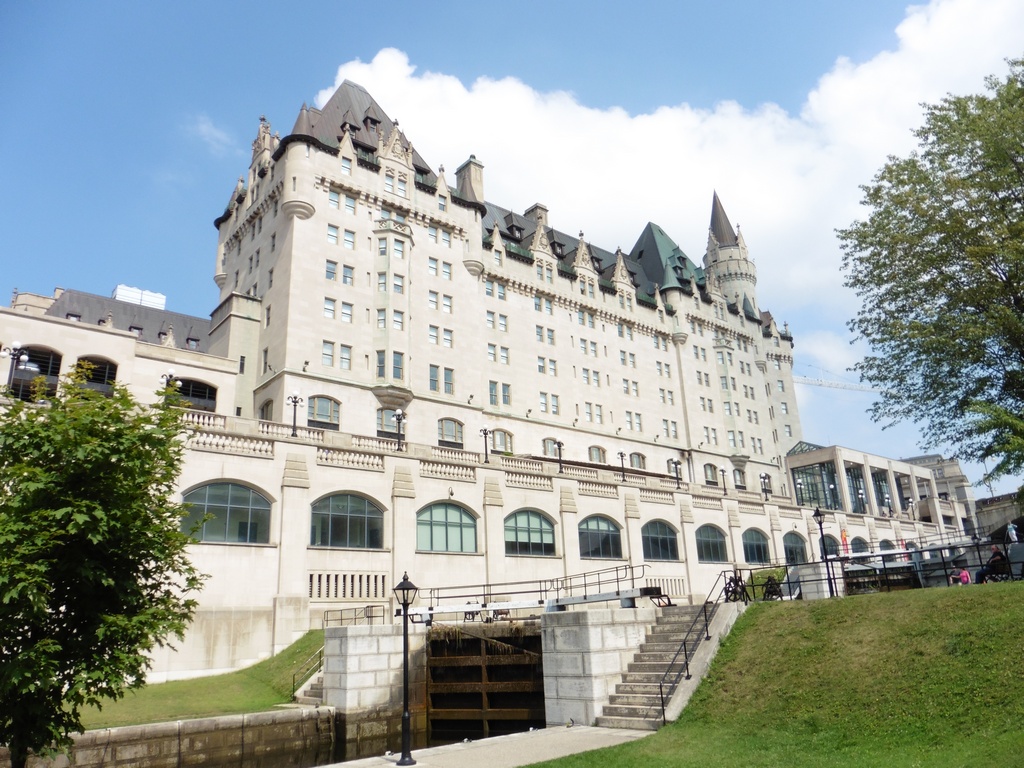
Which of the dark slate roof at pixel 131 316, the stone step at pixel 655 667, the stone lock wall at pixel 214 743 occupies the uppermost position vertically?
the dark slate roof at pixel 131 316

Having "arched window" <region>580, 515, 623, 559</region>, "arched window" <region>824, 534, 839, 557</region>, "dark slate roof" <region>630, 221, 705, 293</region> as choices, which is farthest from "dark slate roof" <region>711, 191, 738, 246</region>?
"arched window" <region>580, 515, 623, 559</region>

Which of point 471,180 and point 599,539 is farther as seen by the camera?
point 471,180

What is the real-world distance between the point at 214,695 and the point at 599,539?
2824 cm

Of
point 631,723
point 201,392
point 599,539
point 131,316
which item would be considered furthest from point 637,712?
point 131,316

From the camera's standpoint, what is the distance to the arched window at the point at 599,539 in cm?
4894

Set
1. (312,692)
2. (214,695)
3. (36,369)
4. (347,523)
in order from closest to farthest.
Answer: (214,695) → (312,692) → (347,523) → (36,369)

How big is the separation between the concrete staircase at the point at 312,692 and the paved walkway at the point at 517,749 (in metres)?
8.99

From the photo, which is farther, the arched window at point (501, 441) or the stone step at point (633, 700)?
the arched window at point (501, 441)

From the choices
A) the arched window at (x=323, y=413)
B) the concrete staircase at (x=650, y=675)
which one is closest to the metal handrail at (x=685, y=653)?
the concrete staircase at (x=650, y=675)

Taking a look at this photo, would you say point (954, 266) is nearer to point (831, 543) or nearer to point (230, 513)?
point (230, 513)

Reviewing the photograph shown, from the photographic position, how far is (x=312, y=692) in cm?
2744

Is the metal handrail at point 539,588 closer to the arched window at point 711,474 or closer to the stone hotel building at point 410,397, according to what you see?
the stone hotel building at point 410,397

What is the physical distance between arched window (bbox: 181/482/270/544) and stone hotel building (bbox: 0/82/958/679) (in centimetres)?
12

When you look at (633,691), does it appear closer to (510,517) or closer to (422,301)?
(510,517)
